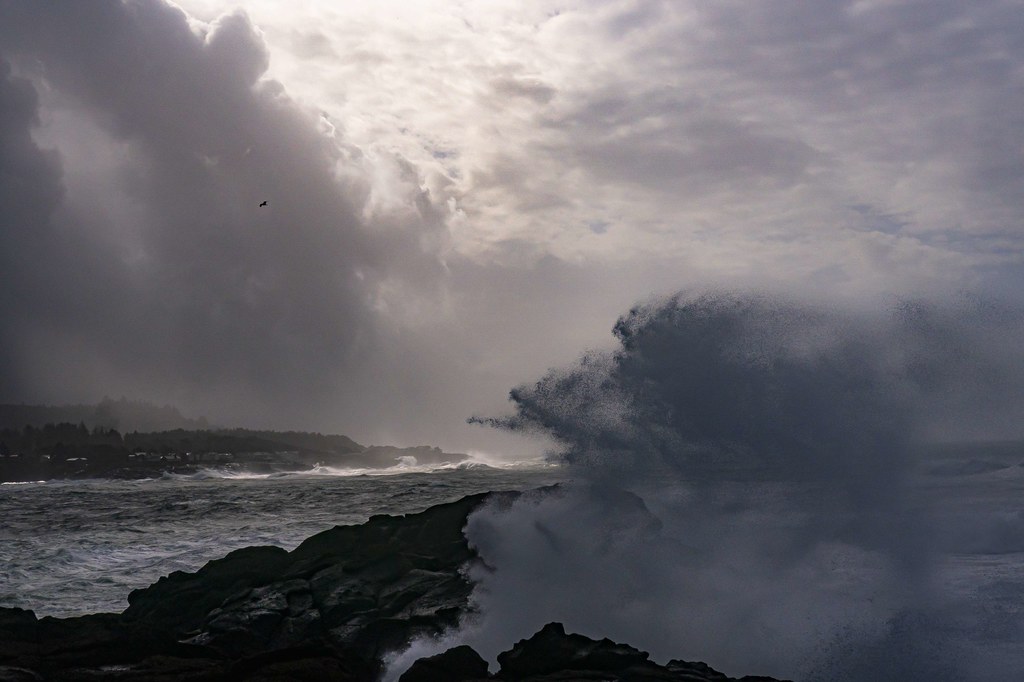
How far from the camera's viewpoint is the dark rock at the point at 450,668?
11109 mm

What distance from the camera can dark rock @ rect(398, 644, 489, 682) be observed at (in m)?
11.1

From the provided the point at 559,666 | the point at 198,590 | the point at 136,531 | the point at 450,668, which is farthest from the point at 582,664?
the point at 136,531

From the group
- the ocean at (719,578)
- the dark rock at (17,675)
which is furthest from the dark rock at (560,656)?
the dark rock at (17,675)

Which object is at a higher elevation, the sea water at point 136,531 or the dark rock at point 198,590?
the dark rock at point 198,590

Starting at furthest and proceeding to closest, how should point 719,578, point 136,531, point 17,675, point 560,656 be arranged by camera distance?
point 136,531 < point 719,578 < point 560,656 < point 17,675

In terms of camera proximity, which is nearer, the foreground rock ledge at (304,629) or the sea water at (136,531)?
the foreground rock ledge at (304,629)

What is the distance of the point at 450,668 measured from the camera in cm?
1127

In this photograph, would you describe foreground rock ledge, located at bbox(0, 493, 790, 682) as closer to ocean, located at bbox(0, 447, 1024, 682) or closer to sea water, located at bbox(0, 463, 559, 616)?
ocean, located at bbox(0, 447, 1024, 682)

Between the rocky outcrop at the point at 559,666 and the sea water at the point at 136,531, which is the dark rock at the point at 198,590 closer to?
the sea water at the point at 136,531

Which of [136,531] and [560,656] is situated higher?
[560,656]

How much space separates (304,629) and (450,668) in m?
2.84

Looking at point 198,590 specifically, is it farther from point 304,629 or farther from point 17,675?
point 17,675

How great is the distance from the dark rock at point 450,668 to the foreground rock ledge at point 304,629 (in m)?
0.02

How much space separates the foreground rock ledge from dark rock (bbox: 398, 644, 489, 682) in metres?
0.02
